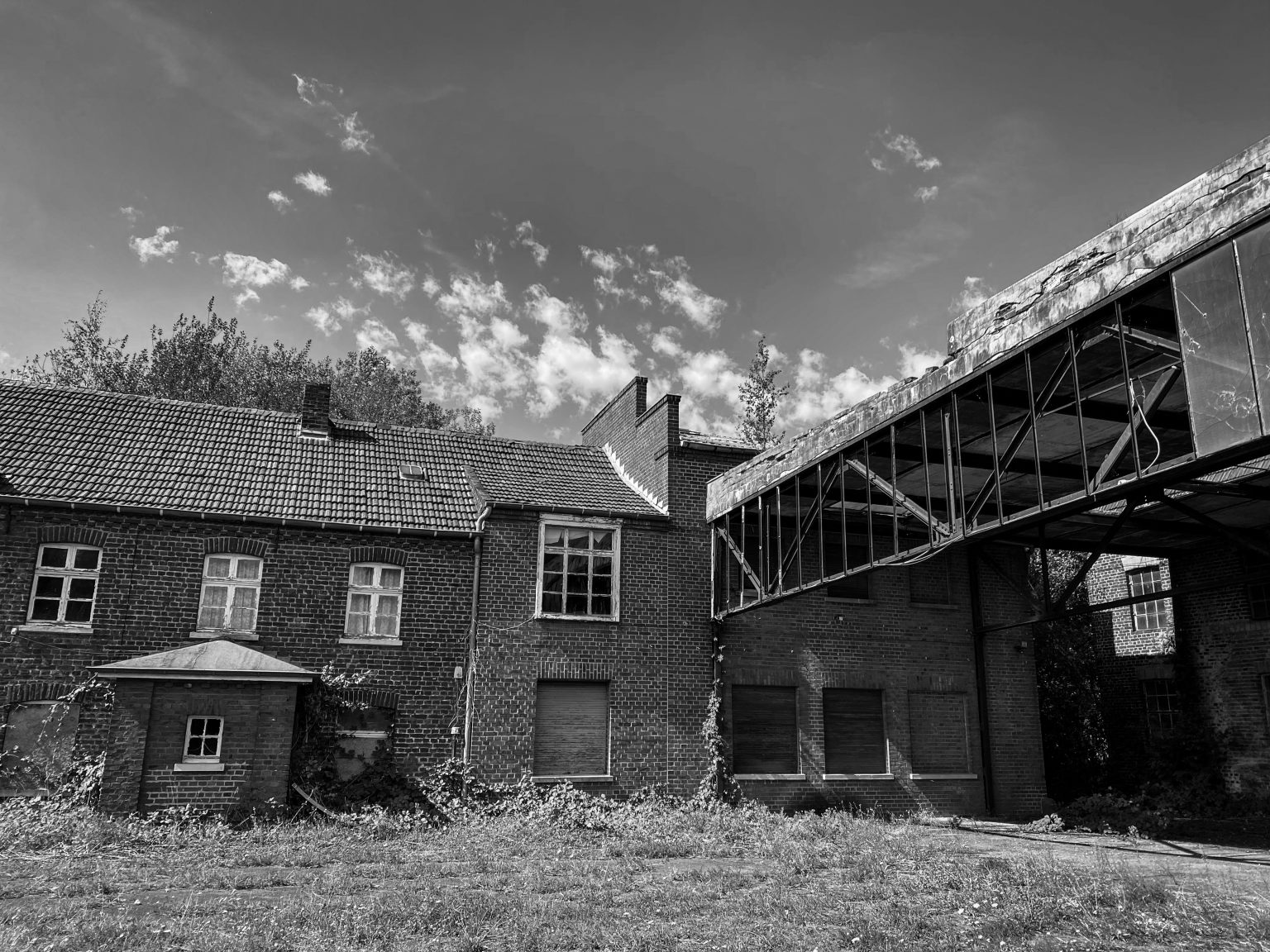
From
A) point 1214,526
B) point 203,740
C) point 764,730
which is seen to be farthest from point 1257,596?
point 203,740

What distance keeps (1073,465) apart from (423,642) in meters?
11.4

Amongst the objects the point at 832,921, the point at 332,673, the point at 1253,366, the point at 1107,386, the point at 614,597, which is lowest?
the point at 832,921

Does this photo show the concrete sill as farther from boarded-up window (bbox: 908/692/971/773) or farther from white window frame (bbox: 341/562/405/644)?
boarded-up window (bbox: 908/692/971/773)

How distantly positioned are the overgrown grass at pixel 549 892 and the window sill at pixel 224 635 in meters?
2.93

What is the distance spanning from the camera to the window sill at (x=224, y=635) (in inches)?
598

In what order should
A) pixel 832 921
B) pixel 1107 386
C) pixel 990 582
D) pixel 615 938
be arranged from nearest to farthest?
pixel 615 938
pixel 832 921
pixel 1107 386
pixel 990 582

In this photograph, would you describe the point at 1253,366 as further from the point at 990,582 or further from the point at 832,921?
the point at 990,582

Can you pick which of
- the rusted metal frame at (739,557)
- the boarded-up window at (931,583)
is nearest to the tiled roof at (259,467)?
the rusted metal frame at (739,557)

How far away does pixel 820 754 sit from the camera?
17875mm

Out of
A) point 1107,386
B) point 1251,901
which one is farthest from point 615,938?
point 1107,386

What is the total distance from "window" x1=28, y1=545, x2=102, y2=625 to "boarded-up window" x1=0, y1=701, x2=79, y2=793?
1387 mm

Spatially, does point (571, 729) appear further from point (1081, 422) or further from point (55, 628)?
point (1081, 422)

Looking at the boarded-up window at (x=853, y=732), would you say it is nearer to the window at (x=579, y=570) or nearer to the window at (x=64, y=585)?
the window at (x=579, y=570)

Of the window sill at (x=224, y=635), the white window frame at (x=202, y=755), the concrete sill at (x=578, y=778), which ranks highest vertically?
the window sill at (x=224, y=635)
